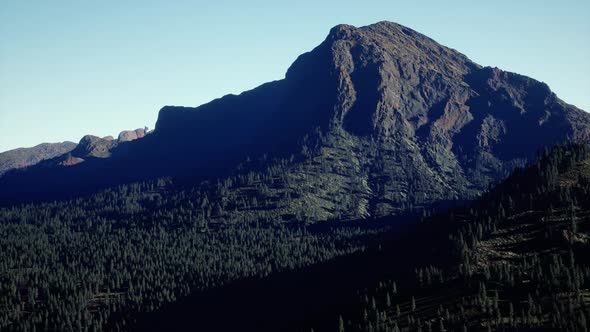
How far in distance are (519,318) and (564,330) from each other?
714 inches

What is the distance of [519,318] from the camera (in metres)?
174

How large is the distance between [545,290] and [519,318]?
19.9 meters

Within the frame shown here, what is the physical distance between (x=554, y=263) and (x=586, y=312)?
36104mm

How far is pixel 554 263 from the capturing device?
654ft

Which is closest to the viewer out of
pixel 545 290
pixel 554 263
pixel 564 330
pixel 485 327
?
pixel 564 330

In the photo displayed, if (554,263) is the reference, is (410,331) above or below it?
below

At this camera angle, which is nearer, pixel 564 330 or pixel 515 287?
pixel 564 330

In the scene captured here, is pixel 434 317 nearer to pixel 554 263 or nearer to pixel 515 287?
pixel 515 287

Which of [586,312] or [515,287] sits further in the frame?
[515,287]

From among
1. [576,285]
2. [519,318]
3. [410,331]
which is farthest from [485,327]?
[576,285]

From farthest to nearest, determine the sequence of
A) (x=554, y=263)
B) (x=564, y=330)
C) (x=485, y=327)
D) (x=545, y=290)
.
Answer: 1. (x=554, y=263)
2. (x=545, y=290)
3. (x=485, y=327)
4. (x=564, y=330)

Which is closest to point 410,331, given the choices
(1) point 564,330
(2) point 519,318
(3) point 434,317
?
(3) point 434,317

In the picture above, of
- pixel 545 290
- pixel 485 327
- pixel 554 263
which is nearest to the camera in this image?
pixel 485 327

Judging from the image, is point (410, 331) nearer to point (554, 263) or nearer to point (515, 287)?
point (515, 287)
